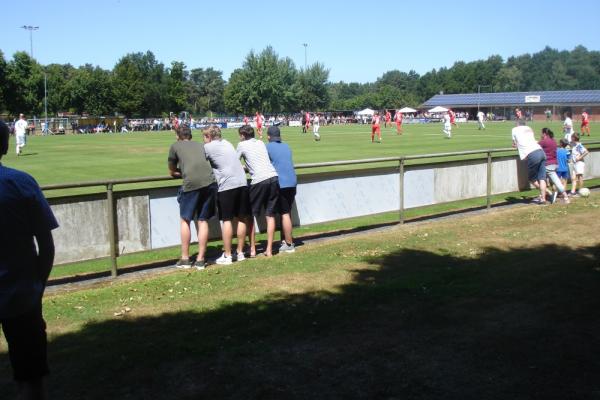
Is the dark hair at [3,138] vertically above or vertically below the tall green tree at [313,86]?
below

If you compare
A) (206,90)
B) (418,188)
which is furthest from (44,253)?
(206,90)

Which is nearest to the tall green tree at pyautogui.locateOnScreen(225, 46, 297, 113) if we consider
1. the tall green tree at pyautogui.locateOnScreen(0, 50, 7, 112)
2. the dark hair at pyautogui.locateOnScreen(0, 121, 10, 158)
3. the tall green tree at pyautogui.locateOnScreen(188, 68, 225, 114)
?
the tall green tree at pyautogui.locateOnScreen(0, 50, 7, 112)

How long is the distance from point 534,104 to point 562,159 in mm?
97021

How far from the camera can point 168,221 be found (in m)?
8.58

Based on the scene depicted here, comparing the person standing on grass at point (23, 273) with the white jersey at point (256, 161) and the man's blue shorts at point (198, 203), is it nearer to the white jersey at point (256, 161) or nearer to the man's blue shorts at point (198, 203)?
the man's blue shorts at point (198, 203)

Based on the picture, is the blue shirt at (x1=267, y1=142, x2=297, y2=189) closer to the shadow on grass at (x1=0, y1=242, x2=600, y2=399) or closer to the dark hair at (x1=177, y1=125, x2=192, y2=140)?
the dark hair at (x1=177, y1=125, x2=192, y2=140)

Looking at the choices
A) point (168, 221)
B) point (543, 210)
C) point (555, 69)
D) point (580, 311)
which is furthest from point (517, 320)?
point (555, 69)

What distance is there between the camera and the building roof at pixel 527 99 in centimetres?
9944

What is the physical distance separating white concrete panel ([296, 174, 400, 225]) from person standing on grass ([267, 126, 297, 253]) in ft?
2.52

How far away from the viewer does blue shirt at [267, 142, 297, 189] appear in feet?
30.1

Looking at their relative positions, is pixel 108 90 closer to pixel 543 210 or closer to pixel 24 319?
pixel 543 210

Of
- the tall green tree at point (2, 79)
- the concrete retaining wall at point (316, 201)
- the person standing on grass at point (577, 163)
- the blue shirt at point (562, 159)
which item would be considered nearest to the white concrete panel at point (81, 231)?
the concrete retaining wall at point (316, 201)

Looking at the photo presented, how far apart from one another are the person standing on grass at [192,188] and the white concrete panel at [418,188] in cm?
438

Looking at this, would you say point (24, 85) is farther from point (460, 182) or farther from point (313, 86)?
point (460, 182)
